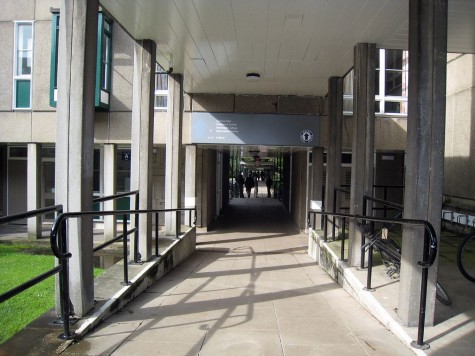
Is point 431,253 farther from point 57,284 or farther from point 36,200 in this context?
point 36,200

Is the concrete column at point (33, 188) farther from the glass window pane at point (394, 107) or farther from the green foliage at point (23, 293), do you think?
the glass window pane at point (394, 107)

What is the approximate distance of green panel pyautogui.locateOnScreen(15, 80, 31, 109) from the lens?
11648 millimetres

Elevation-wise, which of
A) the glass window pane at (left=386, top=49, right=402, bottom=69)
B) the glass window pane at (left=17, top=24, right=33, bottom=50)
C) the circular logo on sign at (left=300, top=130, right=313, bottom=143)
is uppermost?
the glass window pane at (left=17, top=24, right=33, bottom=50)

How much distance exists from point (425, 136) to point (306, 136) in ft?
21.7

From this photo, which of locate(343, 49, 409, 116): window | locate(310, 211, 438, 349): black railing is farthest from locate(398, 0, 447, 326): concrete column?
locate(343, 49, 409, 116): window

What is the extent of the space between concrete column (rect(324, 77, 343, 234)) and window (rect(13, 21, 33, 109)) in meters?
8.44

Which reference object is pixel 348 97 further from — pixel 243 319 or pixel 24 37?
pixel 24 37

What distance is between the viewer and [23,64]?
1185cm

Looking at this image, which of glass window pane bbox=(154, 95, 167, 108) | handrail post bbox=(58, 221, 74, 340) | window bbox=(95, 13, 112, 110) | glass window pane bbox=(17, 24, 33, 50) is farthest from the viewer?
glass window pane bbox=(17, 24, 33, 50)

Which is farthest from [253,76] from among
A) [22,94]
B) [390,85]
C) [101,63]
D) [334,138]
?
[22,94]

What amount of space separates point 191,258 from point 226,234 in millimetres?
3394

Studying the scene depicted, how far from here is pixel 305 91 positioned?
9562 mm

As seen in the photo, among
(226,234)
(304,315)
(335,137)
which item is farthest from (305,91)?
(304,315)

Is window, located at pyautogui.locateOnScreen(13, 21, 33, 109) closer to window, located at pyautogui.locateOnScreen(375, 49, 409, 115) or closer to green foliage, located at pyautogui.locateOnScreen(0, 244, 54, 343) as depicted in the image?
green foliage, located at pyautogui.locateOnScreen(0, 244, 54, 343)
